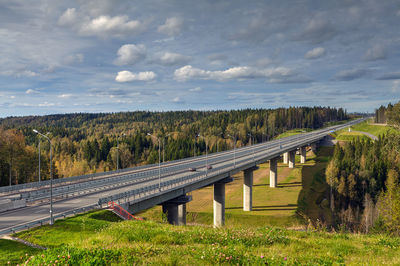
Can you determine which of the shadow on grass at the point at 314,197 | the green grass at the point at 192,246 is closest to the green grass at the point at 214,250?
the green grass at the point at 192,246

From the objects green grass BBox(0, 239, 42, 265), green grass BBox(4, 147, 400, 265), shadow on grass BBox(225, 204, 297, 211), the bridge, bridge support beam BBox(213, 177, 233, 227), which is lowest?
shadow on grass BBox(225, 204, 297, 211)

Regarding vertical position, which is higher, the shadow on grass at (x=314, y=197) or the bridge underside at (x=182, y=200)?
Answer: the bridge underside at (x=182, y=200)

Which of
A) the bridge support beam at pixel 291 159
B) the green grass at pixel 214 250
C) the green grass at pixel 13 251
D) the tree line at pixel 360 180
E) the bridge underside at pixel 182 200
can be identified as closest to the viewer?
the green grass at pixel 214 250

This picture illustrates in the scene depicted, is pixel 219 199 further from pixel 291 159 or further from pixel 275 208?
pixel 291 159

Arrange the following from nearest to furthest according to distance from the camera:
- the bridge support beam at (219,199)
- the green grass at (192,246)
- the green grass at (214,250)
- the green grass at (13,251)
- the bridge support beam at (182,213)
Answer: the green grass at (214,250) → the green grass at (192,246) → the green grass at (13,251) → the bridge support beam at (182,213) → the bridge support beam at (219,199)

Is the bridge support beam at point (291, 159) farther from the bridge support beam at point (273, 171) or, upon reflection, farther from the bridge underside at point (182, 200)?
the bridge underside at point (182, 200)

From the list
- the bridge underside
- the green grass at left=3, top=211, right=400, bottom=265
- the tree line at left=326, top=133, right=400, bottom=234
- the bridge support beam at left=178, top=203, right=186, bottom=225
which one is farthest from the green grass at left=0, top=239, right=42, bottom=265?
the tree line at left=326, top=133, right=400, bottom=234

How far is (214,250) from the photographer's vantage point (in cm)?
1023

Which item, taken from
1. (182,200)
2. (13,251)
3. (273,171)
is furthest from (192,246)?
(273,171)

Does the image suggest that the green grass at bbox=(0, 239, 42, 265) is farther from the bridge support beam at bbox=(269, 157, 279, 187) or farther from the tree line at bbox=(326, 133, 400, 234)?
the bridge support beam at bbox=(269, 157, 279, 187)

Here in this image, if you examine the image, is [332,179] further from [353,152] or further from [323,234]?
[323,234]

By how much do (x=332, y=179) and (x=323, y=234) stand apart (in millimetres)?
89032

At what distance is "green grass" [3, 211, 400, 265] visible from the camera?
31.3 ft

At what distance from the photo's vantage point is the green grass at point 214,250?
9547mm
